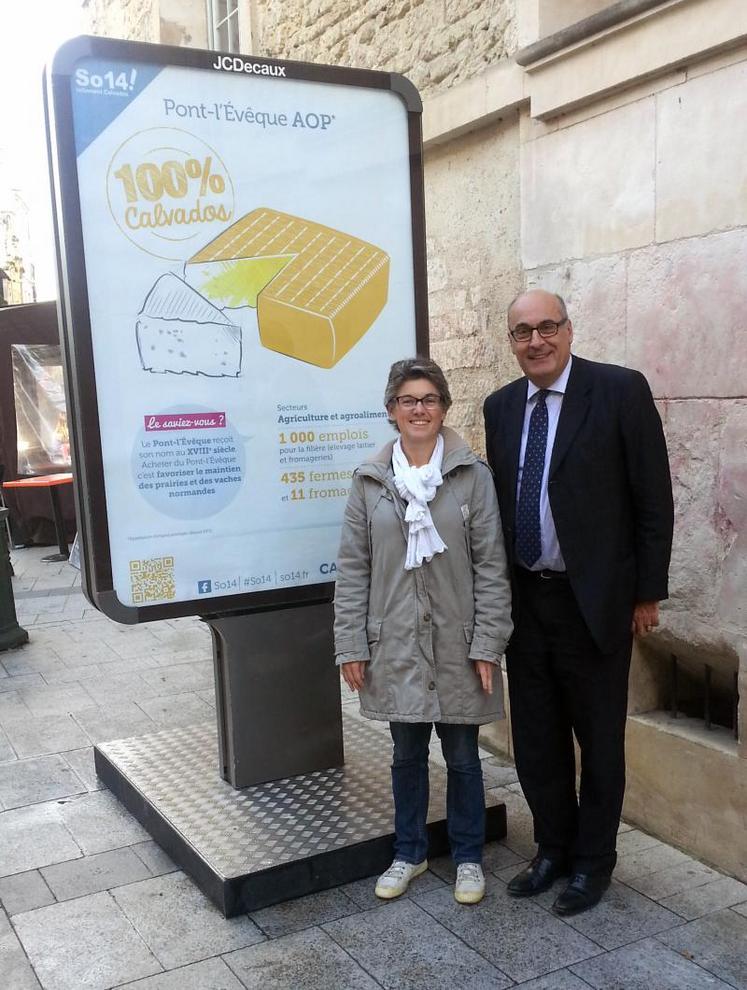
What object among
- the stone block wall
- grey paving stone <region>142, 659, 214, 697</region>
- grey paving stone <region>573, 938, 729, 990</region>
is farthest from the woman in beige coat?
grey paving stone <region>142, 659, 214, 697</region>

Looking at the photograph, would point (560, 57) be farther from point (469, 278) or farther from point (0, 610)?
point (0, 610)

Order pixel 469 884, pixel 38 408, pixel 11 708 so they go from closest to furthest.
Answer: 1. pixel 469 884
2. pixel 11 708
3. pixel 38 408

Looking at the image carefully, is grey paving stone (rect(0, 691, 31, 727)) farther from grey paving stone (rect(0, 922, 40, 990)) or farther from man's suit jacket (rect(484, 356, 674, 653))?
man's suit jacket (rect(484, 356, 674, 653))

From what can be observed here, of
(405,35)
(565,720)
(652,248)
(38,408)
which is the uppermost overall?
(405,35)

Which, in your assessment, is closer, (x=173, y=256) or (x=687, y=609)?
(x=173, y=256)

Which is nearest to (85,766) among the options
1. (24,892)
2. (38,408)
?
(24,892)

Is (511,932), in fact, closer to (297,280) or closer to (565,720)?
(565,720)

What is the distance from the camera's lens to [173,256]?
127 inches

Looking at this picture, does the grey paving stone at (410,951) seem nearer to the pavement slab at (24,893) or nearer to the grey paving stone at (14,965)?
the grey paving stone at (14,965)

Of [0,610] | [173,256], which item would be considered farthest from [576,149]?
[0,610]

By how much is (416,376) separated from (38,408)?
9.94m

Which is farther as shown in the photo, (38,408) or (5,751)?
(38,408)

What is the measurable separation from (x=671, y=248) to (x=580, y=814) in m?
2.04

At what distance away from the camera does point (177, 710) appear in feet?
17.6
